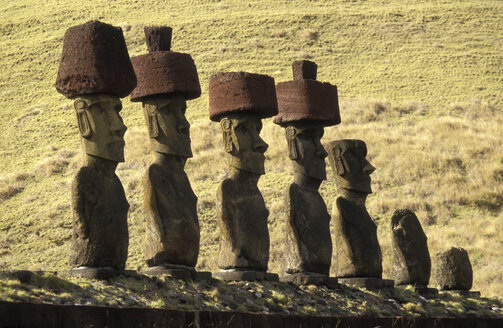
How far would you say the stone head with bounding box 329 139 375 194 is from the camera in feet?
43.0

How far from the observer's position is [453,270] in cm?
1500

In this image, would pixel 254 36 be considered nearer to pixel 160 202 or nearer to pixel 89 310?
pixel 160 202

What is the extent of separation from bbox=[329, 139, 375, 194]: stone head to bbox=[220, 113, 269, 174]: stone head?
1.83m

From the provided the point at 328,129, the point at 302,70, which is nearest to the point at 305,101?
the point at 302,70

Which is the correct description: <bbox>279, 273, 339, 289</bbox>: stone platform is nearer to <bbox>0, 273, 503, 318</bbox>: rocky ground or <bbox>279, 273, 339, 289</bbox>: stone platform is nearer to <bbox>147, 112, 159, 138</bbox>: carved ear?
<bbox>0, 273, 503, 318</bbox>: rocky ground

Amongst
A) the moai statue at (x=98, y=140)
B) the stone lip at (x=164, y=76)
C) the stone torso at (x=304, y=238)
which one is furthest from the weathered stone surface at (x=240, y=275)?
the stone lip at (x=164, y=76)

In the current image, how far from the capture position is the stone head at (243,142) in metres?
11.5

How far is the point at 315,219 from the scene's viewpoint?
12297 millimetres

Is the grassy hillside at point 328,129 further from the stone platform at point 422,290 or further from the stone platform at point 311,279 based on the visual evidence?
the stone platform at point 311,279

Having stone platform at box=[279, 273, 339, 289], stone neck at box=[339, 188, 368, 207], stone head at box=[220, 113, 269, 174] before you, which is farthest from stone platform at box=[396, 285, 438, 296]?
stone head at box=[220, 113, 269, 174]

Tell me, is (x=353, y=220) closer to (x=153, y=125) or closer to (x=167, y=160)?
(x=167, y=160)

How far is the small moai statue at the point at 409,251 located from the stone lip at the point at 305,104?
1924mm

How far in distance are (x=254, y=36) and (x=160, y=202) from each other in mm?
39239

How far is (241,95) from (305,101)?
162 centimetres
